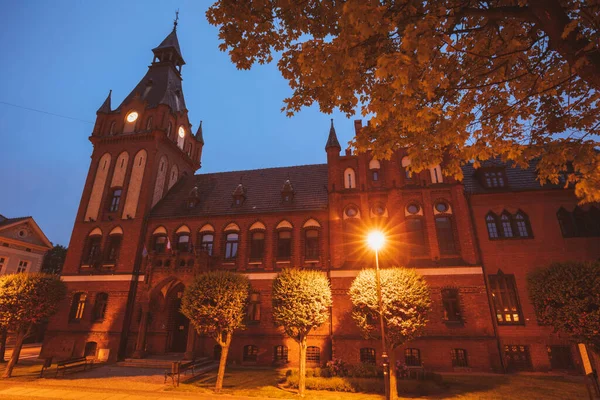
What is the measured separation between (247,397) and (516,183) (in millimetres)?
22946

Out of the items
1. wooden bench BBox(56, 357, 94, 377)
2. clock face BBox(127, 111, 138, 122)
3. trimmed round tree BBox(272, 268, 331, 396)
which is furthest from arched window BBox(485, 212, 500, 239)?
clock face BBox(127, 111, 138, 122)

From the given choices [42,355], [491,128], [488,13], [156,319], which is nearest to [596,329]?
[491,128]

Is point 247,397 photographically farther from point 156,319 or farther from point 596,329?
point 596,329

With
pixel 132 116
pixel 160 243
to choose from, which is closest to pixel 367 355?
pixel 160 243

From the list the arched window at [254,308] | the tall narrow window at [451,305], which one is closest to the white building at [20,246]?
the arched window at [254,308]

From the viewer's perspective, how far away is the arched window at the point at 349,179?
79.2 ft

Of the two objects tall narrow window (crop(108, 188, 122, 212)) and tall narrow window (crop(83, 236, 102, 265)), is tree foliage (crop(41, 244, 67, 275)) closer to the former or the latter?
tall narrow window (crop(83, 236, 102, 265))

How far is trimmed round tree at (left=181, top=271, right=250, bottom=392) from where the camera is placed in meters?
16.0

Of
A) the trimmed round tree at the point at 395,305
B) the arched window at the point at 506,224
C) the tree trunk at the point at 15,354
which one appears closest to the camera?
the trimmed round tree at the point at 395,305

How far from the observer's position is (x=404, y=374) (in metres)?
16.7

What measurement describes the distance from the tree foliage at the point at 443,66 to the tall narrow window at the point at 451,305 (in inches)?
557

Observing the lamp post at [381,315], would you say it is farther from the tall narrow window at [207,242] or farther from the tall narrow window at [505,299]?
the tall narrow window at [207,242]

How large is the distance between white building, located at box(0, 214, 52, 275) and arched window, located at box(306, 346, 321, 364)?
3718 cm

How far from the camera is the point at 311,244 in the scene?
24156mm
